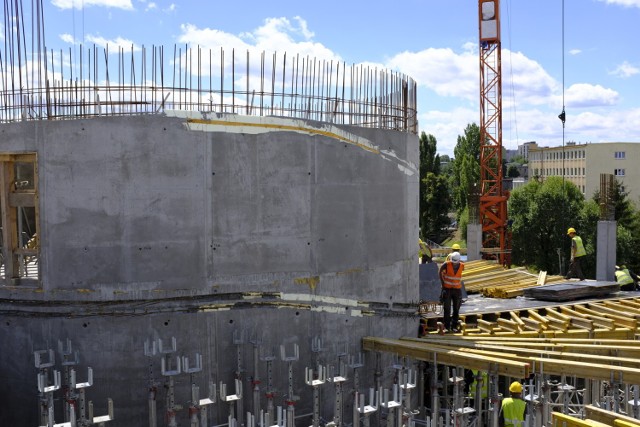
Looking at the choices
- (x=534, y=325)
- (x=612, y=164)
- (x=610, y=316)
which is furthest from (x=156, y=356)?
(x=612, y=164)

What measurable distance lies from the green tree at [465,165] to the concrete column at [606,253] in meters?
39.9

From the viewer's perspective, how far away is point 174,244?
33.3 ft

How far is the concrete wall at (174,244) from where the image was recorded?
32.5 ft

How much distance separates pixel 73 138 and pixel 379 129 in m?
5.16

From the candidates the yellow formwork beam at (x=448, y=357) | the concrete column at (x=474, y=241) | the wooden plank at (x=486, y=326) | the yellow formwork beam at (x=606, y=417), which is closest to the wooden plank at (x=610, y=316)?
the wooden plank at (x=486, y=326)

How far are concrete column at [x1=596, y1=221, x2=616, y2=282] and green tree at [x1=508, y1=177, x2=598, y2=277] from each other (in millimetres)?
28713

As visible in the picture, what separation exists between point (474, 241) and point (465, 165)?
3490 cm

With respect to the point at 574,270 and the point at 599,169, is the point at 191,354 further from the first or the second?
the point at 599,169

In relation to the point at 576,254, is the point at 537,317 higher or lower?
lower

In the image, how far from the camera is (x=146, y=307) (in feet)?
33.1

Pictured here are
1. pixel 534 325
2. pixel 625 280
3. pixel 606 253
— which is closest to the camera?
pixel 534 325

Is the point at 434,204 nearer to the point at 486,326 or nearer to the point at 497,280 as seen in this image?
the point at 497,280

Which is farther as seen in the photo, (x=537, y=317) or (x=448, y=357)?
(x=537, y=317)

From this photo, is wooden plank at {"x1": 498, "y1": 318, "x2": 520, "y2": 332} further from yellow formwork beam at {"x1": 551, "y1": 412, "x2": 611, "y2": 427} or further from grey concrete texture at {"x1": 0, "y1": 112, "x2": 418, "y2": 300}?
yellow formwork beam at {"x1": 551, "y1": 412, "x2": 611, "y2": 427}
